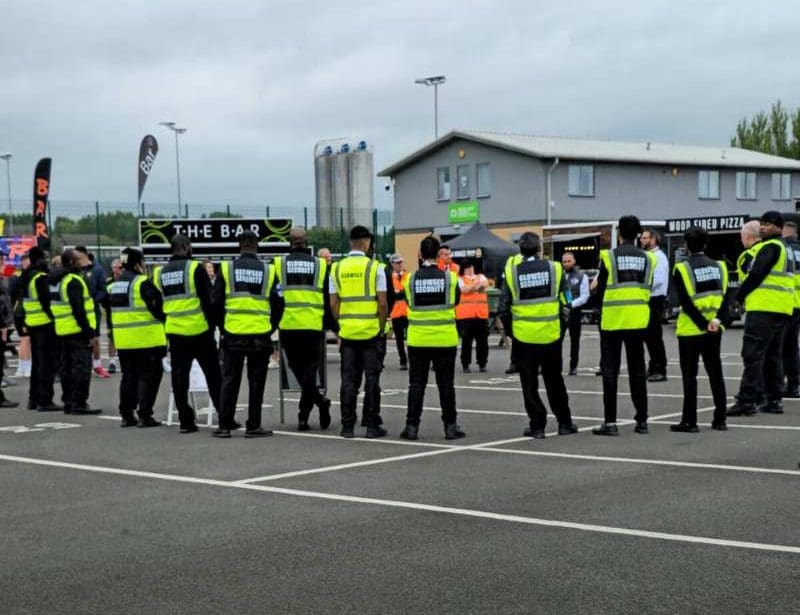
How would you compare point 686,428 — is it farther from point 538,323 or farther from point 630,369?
point 538,323

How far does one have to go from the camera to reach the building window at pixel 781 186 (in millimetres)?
57906

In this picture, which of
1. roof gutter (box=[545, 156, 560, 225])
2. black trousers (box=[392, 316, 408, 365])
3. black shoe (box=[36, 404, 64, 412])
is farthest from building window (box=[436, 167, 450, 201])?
black shoe (box=[36, 404, 64, 412])

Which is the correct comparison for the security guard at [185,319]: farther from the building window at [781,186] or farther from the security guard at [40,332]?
the building window at [781,186]

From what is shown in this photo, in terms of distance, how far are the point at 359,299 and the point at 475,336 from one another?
7433mm

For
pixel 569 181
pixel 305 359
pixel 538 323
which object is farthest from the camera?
pixel 569 181

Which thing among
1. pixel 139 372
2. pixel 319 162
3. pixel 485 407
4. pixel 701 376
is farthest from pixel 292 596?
pixel 319 162

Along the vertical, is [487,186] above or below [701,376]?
above

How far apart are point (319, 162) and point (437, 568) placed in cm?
7307

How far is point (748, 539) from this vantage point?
634cm

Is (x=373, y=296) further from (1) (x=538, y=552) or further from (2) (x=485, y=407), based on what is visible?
(1) (x=538, y=552)

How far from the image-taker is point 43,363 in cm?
1409

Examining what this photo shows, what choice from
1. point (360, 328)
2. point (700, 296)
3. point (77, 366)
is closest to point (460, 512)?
point (360, 328)

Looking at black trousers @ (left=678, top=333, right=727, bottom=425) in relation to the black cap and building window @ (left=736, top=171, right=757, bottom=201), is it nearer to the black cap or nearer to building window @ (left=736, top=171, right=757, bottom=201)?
the black cap

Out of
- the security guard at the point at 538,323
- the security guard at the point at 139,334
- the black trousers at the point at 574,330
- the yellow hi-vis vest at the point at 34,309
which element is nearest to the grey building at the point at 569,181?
the black trousers at the point at 574,330
